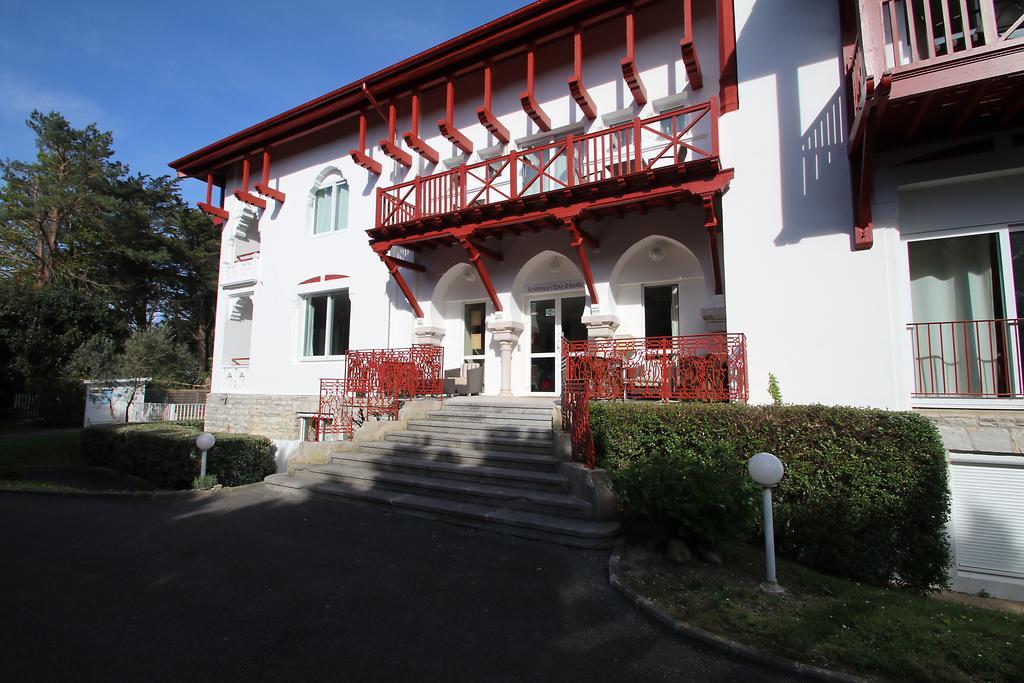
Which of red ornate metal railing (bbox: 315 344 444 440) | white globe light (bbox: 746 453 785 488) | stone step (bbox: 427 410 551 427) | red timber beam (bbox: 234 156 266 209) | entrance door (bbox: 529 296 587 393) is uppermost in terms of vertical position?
red timber beam (bbox: 234 156 266 209)

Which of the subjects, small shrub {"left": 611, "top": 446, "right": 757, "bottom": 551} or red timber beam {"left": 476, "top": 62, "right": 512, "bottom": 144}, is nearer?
small shrub {"left": 611, "top": 446, "right": 757, "bottom": 551}

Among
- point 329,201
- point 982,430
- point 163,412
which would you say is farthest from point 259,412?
point 982,430

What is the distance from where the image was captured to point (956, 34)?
702cm

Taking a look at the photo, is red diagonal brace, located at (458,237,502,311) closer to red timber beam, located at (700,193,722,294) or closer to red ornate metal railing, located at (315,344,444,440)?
red ornate metal railing, located at (315,344,444,440)

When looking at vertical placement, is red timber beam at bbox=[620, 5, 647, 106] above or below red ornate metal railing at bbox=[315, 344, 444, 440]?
above

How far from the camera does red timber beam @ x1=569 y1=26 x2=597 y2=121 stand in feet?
32.2

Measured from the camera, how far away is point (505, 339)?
11234 mm

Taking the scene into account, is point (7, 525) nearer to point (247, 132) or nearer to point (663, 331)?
point (663, 331)

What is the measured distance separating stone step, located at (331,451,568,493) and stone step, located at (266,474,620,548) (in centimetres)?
54

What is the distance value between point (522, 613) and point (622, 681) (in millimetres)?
1091

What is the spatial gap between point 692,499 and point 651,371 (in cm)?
380

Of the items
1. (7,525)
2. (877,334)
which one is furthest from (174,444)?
(877,334)

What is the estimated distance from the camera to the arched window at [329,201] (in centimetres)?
1419

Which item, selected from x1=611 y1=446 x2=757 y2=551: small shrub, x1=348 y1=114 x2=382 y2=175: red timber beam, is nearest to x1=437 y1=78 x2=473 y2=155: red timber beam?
x1=348 y1=114 x2=382 y2=175: red timber beam
